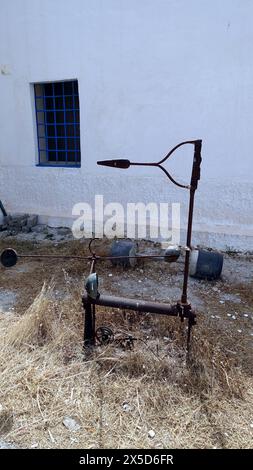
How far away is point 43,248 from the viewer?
5.31 meters

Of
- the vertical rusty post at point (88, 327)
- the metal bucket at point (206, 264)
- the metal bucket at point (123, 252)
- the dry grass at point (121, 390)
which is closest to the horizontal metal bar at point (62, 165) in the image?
the metal bucket at point (123, 252)

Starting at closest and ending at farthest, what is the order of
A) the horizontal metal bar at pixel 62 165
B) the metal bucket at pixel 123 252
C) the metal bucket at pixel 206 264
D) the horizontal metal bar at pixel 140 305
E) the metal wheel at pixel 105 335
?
the horizontal metal bar at pixel 140 305 → the metal wheel at pixel 105 335 → the metal bucket at pixel 206 264 → the metal bucket at pixel 123 252 → the horizontal metal bar at pixel 62 165

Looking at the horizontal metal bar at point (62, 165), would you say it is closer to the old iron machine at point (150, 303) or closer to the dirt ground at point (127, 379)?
the dirt ground at point (127, 379)

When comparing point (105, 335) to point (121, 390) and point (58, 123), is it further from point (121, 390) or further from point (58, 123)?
point (58, 123)

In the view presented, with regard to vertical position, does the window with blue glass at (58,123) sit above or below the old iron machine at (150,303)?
above

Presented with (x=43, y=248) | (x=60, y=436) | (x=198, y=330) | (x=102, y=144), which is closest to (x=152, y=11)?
(x=102, y=144)

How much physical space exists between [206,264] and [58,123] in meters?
3.72

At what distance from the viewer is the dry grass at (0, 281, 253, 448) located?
6.48 feet

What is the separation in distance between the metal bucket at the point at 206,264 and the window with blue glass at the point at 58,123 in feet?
9.24

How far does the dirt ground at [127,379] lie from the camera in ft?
6.52

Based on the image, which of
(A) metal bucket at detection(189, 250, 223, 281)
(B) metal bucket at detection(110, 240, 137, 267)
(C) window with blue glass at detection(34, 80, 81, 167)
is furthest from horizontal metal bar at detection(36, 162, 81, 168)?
(A) metal bucket at detection(189, 250, 223, 281)

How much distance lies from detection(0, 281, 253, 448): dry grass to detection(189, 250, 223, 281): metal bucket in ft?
4.05

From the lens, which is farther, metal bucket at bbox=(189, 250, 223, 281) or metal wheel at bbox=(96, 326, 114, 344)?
metal bucket at bbox=(189, 250, 223, 281)

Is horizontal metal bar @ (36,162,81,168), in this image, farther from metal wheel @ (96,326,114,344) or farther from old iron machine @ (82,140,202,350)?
metal wheel @ (96,326,114,344)
